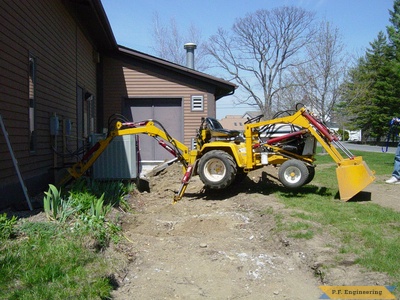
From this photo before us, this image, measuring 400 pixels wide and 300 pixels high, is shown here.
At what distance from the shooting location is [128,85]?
16.7m

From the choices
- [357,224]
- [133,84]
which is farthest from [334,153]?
→ [133,84]

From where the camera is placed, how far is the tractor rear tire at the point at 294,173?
9.05m

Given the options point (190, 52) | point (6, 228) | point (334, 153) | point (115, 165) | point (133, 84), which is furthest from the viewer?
point (190, 52)

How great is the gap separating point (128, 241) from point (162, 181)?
253 inches

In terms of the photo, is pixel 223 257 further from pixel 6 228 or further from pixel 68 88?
pixel 68 88

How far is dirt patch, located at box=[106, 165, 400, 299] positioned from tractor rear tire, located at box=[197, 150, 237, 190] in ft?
1.61

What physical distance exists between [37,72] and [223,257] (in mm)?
5844

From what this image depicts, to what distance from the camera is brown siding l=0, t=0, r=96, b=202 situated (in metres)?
7.56

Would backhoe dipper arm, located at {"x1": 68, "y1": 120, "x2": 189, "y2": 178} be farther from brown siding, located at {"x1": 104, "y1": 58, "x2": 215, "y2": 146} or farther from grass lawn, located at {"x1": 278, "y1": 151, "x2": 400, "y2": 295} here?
brown siding, located at {"x1": 104, "y1": 58, "x2": 215, "y2": 146}

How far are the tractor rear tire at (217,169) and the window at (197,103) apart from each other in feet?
24.5

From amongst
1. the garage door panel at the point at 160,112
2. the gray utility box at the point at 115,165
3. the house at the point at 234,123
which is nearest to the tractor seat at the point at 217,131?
the gray utility box at the point at 115,165

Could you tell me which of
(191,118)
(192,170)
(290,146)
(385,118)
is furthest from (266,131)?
(385,118)

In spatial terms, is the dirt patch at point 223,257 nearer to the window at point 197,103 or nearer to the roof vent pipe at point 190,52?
the window at point 197,103

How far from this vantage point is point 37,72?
30.6ft
